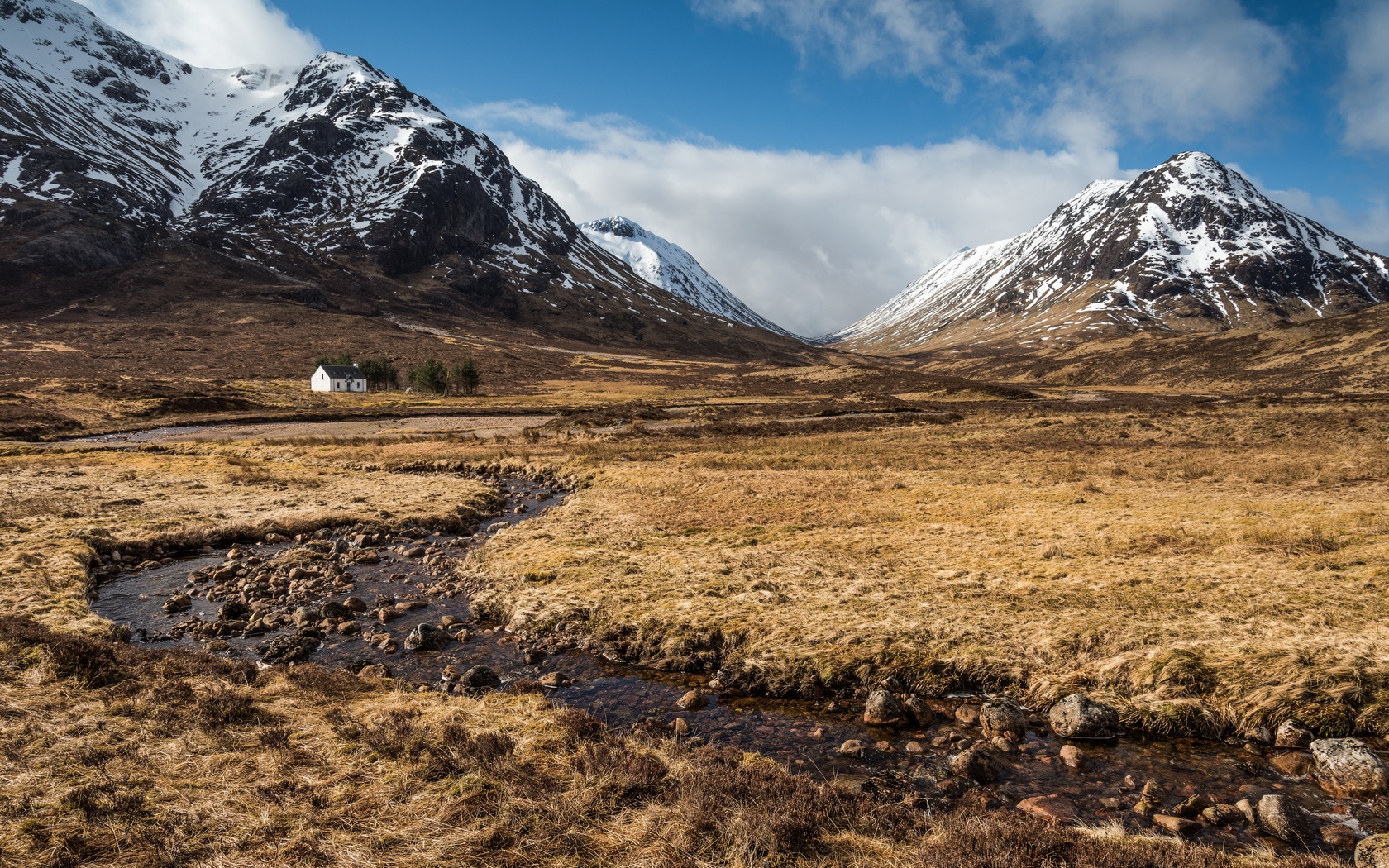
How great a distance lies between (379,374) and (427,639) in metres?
137

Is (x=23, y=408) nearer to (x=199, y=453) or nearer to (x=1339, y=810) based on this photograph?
(x=199, y=453)

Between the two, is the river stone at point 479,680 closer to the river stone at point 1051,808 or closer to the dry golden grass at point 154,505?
the dry golden grass at point 154,505

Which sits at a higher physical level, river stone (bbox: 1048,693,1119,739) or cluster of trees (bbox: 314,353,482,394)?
cluster of trees (bbox: 314,353,482,394)

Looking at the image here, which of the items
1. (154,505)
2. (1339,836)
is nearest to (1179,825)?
(1339,836)

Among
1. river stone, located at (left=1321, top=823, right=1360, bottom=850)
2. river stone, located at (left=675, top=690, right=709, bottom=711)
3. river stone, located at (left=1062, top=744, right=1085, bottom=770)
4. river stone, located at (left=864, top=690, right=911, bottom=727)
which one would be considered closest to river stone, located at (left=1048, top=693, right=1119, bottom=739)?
river stone, located at (left=1062, top=744, right=1085, bottom=770)

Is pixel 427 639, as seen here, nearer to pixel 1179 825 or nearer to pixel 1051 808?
pixel 1051 808

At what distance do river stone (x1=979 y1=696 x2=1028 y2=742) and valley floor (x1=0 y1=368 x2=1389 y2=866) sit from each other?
0.94 m

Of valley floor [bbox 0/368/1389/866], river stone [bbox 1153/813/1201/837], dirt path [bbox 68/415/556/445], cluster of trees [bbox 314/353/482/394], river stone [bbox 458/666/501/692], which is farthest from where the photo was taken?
cluster of trees [bbox 314/353/482/394]

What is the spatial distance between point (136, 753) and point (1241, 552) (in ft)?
84.3

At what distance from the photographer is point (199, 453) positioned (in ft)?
156

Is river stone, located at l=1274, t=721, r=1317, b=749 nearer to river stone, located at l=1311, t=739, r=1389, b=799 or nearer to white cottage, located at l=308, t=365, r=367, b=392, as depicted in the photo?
river stone, located at l=1311, t=739, r=1389, b=799

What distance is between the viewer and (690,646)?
1449 cm

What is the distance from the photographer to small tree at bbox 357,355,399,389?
5315 inches

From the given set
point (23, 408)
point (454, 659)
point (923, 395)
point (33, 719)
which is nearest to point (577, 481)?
point (454, 659)
